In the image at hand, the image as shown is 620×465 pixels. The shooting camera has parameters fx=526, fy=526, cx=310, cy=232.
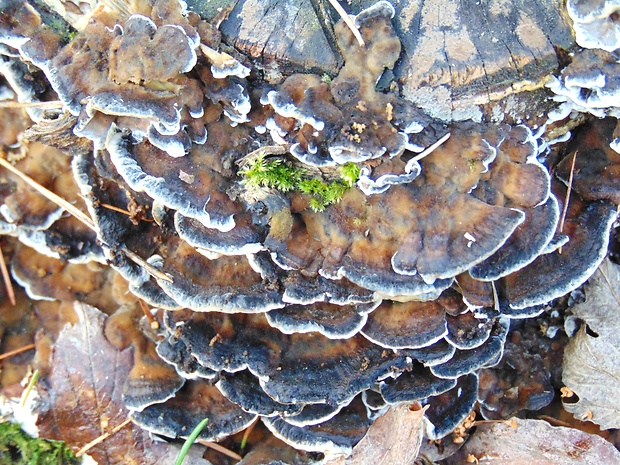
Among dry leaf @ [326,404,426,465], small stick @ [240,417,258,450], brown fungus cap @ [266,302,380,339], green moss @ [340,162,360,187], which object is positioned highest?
green moss @ [340,162,360,187]

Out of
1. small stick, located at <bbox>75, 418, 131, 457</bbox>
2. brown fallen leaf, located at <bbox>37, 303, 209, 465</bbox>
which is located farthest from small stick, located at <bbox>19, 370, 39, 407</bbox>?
small stick, located at <bbox>75, 418, 131, 457</bbox>

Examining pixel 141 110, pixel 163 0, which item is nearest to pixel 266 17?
pixel 163 0

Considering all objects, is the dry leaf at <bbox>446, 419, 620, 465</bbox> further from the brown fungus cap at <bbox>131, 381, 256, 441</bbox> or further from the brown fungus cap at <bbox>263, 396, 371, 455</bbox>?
the brown fungus cap at <bbox>131, 381, 256, 441</bbox>

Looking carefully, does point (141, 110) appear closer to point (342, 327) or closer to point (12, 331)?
point (342, 327)

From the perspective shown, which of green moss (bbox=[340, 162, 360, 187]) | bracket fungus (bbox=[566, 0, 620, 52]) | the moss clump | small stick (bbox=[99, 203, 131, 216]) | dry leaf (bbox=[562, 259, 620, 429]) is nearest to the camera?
bracket fungus (bbox=[566, 0, 620, 52])

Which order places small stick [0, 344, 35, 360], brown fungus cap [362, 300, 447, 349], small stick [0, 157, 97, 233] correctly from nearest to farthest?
brown fungus cap [362, 300, 447, 349]
small stick [0, 157, 97, 233]
small stick [0, 344, 35, 360]

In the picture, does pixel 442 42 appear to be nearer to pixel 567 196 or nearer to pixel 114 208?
pixel 567 196
